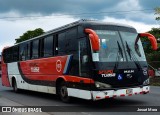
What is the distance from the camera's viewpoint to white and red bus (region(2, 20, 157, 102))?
1154 cm

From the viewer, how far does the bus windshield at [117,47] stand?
39.0 ft

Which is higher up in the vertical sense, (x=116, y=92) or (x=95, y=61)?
(x=95, y=61)

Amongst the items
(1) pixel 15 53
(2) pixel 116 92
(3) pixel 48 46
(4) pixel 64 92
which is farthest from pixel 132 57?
(1) pixel 15 53

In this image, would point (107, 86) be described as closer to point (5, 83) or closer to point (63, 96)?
point (63, 96)

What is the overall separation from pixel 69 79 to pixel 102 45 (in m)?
2.05

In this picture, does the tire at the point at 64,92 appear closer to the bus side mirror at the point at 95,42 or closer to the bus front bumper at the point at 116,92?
the bus front bumper at the point at 116,92

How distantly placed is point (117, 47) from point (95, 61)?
44.9 inches

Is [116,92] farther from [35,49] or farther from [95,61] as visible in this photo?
[35,49]

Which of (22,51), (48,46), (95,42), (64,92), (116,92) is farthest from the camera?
(22,51)

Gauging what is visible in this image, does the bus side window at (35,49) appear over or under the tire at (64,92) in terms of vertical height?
over

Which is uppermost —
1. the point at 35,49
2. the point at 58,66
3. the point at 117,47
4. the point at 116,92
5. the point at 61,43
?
the point at 61,43

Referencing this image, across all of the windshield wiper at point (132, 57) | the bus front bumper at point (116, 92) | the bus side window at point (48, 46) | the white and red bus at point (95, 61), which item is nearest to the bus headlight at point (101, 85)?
the white and red bus at point (95, 61)

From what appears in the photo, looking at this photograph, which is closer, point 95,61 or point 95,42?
point 95,42

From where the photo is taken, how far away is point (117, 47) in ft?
40.1
